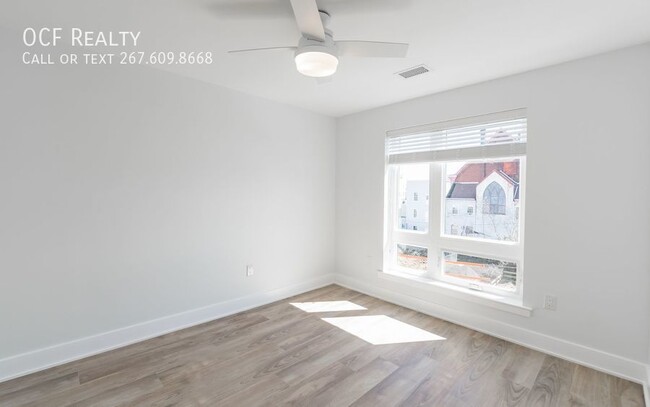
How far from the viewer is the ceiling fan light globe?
5.64 feet

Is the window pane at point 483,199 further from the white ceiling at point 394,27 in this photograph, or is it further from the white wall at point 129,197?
the white wall at point 129,197

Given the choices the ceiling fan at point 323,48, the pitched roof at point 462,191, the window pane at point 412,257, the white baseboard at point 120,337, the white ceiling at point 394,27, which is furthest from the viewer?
the window pane at point 412,257

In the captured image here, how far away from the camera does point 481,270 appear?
10.0 ft

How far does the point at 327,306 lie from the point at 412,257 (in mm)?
1193

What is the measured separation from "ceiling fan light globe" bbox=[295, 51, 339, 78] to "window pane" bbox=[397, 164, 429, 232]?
2.05 m

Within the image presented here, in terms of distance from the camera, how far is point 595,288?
2320 mm

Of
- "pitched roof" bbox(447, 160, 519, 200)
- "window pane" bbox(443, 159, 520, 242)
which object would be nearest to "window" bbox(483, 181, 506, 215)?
"window pane" bbox(443, 159, 520, 242)

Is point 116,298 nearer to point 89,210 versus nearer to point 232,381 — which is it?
point 89,210

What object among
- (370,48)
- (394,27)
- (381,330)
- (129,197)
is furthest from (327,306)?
(394,27)

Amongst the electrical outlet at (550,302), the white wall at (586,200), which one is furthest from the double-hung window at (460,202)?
the electrical outlet at (550,302)

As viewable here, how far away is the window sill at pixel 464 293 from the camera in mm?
2687

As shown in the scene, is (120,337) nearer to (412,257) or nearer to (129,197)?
(129,197)

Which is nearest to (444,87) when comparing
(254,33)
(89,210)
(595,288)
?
(254,33)

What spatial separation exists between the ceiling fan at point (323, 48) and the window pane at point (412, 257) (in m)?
2.39
